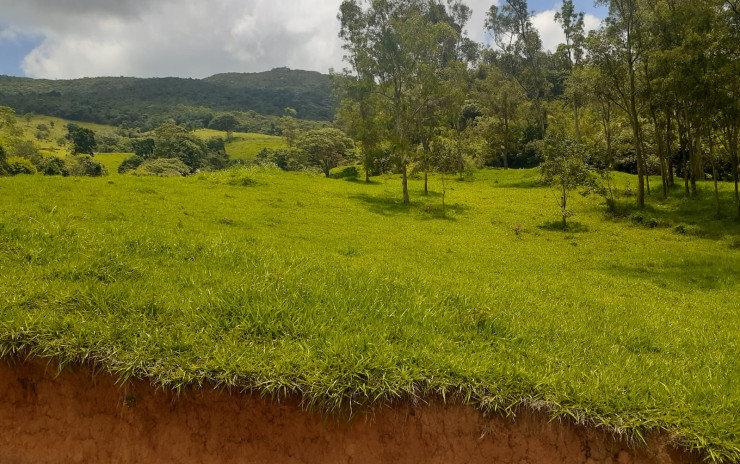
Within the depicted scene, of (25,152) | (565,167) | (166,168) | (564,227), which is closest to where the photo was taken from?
(564,227)

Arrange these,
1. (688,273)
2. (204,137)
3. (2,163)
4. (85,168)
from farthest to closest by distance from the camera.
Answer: (204,137), (85,168), (2,163), (688,273)

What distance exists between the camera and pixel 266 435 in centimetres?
387


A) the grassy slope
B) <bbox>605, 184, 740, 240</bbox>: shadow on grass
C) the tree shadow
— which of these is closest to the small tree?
<bbox>605, 184, 740, 240</bbox>: shadow on grass

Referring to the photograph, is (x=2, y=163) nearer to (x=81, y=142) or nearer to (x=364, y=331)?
(x=364, y=331)

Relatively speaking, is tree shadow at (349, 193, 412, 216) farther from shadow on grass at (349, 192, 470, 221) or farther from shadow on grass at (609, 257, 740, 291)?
shadow on grass at (609, 257, 740, 291)

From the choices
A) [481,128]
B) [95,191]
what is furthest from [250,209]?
[481,128]

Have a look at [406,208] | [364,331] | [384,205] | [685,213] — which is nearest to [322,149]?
[384,205]

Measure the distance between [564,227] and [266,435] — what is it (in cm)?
2335

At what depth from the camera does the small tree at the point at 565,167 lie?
24.5 metres

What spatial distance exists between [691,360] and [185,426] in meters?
6.57

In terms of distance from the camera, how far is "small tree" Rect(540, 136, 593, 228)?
80.2 ft

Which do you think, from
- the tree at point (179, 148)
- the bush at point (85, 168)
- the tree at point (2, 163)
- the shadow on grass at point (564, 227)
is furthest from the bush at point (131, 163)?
the shadow on grass at point (564, 227)

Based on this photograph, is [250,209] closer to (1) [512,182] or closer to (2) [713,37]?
(2) [713,37]

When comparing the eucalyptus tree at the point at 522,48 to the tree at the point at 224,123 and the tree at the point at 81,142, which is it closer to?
the tree at the point at 81,142
